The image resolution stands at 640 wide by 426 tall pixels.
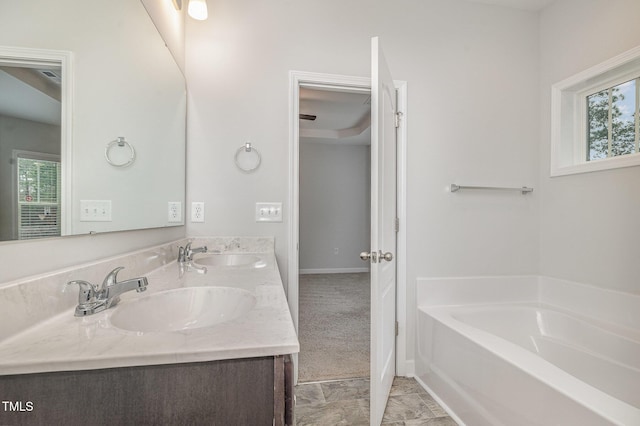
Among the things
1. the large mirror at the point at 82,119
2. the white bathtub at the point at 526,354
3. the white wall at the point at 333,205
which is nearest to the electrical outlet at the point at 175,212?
the large mirror at the point at 82,119

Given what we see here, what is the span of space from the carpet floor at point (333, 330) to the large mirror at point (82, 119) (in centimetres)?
150

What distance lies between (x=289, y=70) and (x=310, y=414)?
2081mm

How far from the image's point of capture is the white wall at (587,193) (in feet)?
5.47

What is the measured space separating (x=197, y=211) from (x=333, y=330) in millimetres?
1736

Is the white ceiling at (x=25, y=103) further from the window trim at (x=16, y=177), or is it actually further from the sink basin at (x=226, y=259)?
the sink basin at (x=226, y=259)

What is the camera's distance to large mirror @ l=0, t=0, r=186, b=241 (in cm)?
67

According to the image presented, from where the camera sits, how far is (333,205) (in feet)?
18.2

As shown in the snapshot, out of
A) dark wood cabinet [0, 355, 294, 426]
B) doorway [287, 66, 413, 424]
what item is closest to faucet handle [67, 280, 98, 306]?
dark wood cabinet [0, 355, 294, 426]

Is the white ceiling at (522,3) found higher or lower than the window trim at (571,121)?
higher

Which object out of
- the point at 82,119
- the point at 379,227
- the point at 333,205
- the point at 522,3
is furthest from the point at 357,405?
the point at 333,205

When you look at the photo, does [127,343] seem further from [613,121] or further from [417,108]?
[613,121]

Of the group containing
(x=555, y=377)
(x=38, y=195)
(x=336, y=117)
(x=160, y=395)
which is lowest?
(x=555, y=377)

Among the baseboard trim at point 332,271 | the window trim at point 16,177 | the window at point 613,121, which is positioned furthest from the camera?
the baseboard trim at point 332,271

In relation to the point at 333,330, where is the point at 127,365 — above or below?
above
